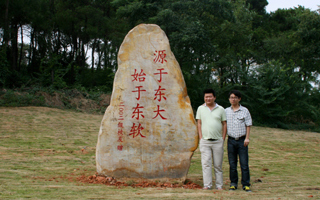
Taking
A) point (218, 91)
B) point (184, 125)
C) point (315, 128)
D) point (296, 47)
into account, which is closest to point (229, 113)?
point (184, 125)

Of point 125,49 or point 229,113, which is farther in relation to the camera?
point 125,49

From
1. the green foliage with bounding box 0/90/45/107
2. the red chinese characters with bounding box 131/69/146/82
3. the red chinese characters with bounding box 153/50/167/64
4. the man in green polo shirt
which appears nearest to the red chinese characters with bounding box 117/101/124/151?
the red chinese characters with bounding box 131/69/146/82

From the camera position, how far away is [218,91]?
1457 centimetres

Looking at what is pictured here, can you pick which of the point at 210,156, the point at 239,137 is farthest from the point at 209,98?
the point at 210,156

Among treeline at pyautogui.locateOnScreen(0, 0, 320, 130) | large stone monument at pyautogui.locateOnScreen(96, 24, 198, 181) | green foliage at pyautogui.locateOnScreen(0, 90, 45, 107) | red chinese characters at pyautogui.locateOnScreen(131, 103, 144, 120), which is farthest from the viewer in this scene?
treeline at pyautogui.locateOnScreen(0, 0, 320, 130)

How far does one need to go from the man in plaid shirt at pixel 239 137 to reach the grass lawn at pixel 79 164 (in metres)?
0.21

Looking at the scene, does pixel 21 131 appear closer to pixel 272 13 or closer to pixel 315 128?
pixel 315 128

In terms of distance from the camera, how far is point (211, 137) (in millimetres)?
3885

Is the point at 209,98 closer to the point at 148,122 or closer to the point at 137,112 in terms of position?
the point at 148,122

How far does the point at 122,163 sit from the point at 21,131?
539cm

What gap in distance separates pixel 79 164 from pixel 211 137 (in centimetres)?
284

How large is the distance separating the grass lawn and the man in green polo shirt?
0.27 meters

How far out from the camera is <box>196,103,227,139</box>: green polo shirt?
3.90 metres

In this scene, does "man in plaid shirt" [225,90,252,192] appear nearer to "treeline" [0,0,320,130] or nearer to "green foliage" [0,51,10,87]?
"treeline" [0,0,320,130]
